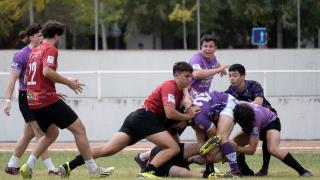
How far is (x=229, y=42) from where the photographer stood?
181 feet

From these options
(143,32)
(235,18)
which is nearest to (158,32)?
(143,32)

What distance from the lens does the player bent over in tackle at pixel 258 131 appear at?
1245cm

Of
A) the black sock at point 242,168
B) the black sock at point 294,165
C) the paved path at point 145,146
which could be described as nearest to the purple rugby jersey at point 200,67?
the black sock at point 242,168

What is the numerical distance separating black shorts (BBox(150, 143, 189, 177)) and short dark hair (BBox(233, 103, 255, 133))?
1013 mm

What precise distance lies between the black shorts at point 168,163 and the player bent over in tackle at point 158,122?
26 centimetres

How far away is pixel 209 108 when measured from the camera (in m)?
12.6

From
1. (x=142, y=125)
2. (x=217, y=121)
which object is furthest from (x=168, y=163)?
(x=217, y=121)

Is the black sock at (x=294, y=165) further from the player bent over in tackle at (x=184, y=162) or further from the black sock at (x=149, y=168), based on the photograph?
the black sock at (x=149, y=168)

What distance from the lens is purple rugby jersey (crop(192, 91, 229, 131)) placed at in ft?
41.0

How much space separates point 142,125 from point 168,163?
0.74 meters

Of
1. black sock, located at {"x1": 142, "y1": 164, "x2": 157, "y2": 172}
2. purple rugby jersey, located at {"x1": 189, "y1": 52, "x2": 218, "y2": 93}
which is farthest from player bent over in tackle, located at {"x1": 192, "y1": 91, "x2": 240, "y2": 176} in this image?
purple rugby jersey, located at {"x1": 189, "y1": 52, "x2": 218, "y2": 93}

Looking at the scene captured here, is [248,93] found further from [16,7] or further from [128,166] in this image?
[16,7]

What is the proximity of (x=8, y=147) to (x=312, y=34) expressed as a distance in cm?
3309

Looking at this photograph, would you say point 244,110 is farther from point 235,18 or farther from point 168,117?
point 235,18
